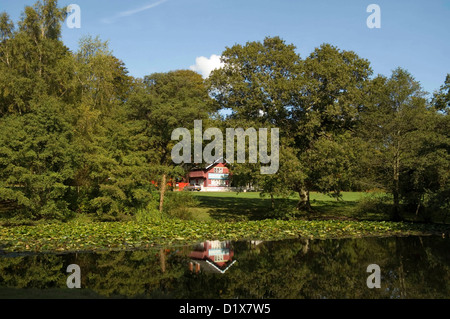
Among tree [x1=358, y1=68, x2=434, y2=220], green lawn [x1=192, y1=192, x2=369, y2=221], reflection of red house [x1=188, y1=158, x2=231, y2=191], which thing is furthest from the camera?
reflection of red house [x1=188, y1=158, x2=231, y2=191]

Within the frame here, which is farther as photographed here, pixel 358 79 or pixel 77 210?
pixel 358 79

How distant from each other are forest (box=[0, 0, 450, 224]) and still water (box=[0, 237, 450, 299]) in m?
7.75

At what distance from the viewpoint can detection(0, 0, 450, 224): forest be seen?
2169 cm

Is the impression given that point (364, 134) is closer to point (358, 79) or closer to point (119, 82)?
point (358, 79)

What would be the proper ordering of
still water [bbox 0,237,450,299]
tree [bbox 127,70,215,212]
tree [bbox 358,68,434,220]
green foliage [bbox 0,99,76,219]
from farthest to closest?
tree [bbox 127,70,215,212] → tree [bbox 358,68,434,220] → green foliage [bbox 0,99,76,219] → still water [bbox 0,237,450,299]

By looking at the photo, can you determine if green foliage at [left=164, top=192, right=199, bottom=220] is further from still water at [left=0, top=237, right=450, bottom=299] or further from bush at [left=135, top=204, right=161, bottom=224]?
still water at [left=0, top=237, right=450, bottom=299]

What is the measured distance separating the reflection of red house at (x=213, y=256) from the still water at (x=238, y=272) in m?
0.03

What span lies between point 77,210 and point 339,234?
1591cm

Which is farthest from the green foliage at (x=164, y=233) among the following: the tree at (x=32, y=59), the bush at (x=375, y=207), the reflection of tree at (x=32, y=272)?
the tree at (x=32, y=59)

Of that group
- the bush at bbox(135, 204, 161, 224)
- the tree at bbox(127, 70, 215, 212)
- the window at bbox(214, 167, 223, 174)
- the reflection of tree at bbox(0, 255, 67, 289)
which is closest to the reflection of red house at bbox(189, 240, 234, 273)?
the reflection of tree at bbox(0, 255, 67, 289)

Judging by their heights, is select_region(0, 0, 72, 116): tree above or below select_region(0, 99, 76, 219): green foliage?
above

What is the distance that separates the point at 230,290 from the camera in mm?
10227

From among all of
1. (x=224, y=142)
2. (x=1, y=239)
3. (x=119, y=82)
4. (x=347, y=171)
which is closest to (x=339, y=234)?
(x=347, y=171)

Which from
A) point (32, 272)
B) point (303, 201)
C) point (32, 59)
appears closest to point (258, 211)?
point (303, 201)
